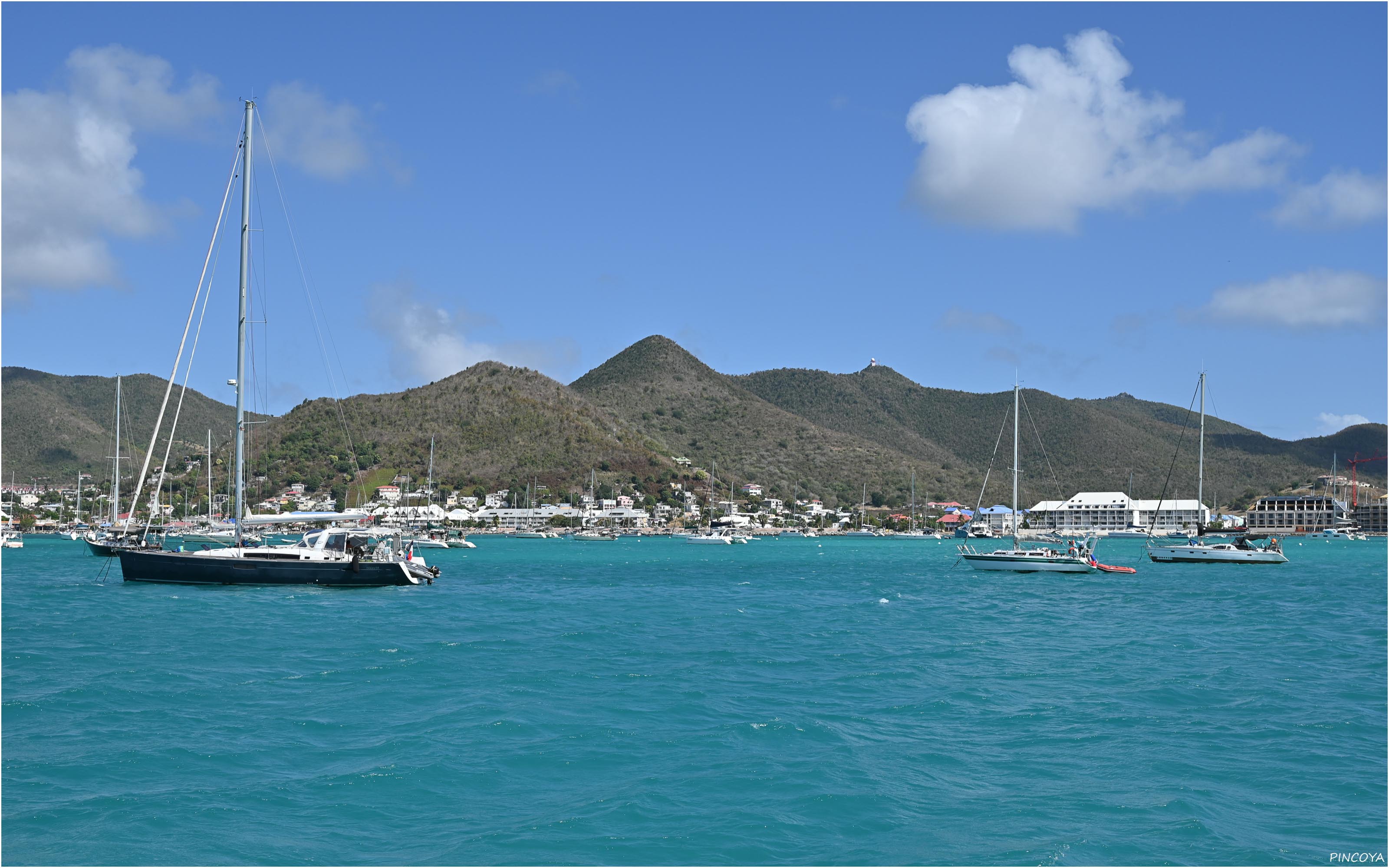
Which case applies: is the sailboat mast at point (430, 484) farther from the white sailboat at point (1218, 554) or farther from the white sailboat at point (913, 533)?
the white sailboat at point (1218, 554)

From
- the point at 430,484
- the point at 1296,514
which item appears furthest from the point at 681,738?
the point at 1296,514

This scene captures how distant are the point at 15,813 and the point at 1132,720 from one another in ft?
45.8

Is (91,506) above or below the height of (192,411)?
below

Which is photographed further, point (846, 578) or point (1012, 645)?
point (846, 578)

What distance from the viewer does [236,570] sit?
35.2 metres

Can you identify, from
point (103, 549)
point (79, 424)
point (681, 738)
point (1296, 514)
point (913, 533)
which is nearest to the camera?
point (681, 738)

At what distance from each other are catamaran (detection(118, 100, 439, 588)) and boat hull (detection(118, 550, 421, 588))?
0.02 metres

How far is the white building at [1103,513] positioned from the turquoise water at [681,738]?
15096cm

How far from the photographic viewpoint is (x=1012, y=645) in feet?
82.1

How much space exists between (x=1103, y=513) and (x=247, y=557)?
532ft

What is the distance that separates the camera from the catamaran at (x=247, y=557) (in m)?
35.2

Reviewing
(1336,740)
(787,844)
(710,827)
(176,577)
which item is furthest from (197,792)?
(176,577)

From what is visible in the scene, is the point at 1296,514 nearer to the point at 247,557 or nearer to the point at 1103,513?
the point at 1103,513

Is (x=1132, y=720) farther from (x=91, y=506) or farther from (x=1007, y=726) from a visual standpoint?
(x=91, y=506)
